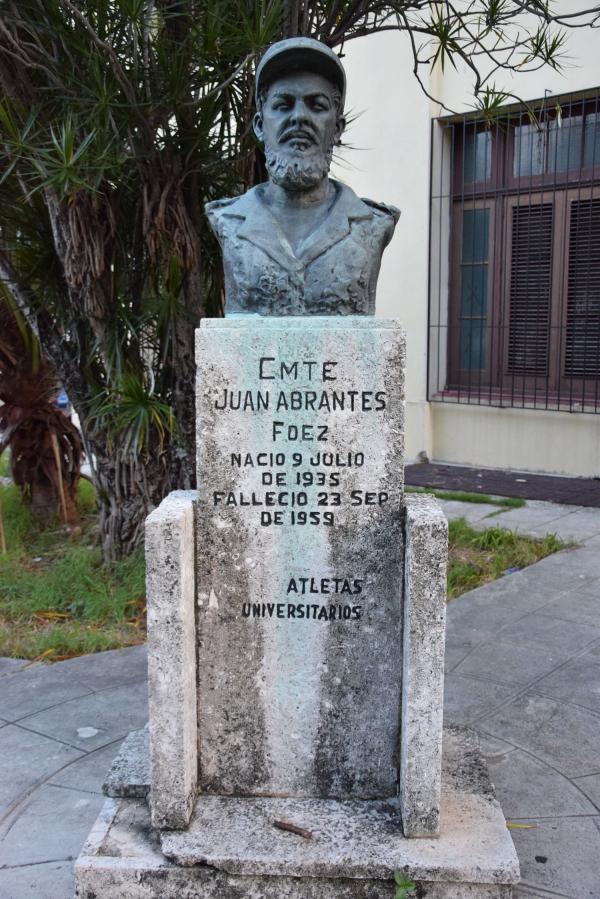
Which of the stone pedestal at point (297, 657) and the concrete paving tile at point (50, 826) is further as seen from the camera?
the concrete paving tile at point (50, 826)

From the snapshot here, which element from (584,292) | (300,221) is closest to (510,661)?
(300,221)

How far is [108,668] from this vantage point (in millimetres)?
4301

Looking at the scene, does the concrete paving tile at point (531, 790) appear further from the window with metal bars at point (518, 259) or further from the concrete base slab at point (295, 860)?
the window with metal bars at point (518, 259)

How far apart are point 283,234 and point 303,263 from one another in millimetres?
137

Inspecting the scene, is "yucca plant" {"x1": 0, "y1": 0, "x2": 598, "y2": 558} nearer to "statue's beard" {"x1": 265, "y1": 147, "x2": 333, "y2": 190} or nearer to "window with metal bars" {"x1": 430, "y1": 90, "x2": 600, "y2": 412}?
"statue's beard" {"x1": 265, "y1": 147, "x2": 333, "y2": 190}

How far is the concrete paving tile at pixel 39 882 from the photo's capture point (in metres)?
2.54

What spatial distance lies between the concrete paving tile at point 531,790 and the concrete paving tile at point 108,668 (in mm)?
1833

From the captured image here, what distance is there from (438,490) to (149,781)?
578 centimetres

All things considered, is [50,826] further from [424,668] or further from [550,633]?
[550,633]

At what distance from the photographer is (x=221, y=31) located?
4.24 meters

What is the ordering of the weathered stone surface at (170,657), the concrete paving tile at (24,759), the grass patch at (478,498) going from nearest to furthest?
the weathered stone surface at (170,657)
the concrete paving tile at (24,759)
the grass patch at (478,498)

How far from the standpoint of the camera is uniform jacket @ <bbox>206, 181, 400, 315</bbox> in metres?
2.73

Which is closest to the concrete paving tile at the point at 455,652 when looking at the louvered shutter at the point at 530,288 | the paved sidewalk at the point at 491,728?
the paved sidewalk at the point at 491,728

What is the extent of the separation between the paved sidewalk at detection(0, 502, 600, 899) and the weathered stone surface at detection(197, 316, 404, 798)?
0.59 meters
